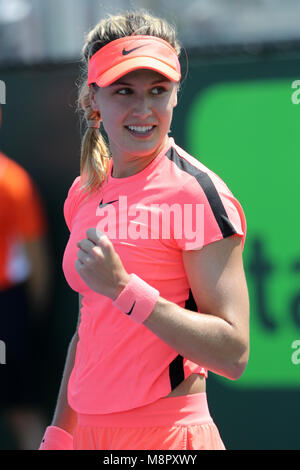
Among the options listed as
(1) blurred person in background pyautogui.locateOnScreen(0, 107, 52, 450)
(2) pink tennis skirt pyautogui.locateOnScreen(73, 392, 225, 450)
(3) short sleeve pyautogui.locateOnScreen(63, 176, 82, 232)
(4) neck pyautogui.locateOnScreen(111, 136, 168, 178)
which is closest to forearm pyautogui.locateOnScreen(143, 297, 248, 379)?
(2) pink tennis skirt pyautogui.locateOnScreen(73, 392, 225, 450)

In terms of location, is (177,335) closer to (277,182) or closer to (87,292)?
(87,292)

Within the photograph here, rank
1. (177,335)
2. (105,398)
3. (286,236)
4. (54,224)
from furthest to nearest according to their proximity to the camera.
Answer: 1. (54,224)
2. (286,236)
3. (105,398)
4. (177,335)

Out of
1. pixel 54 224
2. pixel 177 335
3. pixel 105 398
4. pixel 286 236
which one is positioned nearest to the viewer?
pixel 177 335

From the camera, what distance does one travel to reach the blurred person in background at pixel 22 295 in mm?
3297

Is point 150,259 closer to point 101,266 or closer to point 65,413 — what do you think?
point 101,266

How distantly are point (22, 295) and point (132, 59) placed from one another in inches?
72.7

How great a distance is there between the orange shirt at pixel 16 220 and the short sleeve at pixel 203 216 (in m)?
1.80

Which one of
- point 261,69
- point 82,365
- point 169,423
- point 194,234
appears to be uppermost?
point 261,69

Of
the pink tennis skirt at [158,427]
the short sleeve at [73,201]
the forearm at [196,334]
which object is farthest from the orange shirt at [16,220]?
the forearm at [196,334]

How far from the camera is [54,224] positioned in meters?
3.32

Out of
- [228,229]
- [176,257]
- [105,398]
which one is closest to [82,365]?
[105,398]

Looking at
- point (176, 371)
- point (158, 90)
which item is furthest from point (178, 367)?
point (158, 90)

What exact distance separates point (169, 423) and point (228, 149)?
168 cm

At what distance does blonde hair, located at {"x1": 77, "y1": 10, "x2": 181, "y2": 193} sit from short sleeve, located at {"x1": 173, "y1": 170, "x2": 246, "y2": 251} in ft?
1.10
